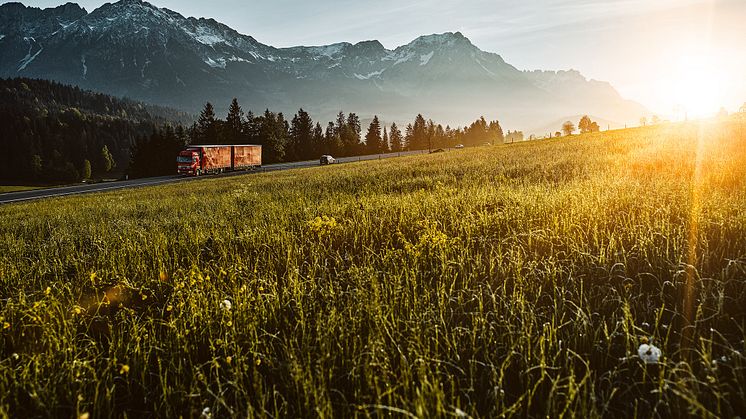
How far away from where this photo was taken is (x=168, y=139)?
8469 cm

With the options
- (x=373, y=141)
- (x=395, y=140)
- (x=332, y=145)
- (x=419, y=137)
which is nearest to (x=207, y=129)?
(x=332, y=145)

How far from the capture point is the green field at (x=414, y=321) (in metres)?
2.29

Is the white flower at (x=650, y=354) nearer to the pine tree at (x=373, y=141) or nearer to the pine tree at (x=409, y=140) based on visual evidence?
the pine tree at (x=373, y=141)

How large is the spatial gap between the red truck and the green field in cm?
4820

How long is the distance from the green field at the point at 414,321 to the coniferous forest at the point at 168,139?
80285 millimetres

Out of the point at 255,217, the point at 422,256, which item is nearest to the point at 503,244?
the point at 422,256

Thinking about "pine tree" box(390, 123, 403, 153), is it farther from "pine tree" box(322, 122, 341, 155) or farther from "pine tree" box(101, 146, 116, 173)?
"pine tree" box(101, 146, 116, 173)

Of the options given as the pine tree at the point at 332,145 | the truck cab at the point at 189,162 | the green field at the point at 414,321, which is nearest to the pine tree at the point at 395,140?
the pine tree at the point at 332,145

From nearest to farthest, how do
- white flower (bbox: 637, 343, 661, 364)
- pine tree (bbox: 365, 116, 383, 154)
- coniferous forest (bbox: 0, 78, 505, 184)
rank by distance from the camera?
white flower (bbox: 637, 343, 661, 364) → coniferous forest (bbox: 0, 78, 505, 184) → pine tree (bbox: 365, 116, 383, 154)

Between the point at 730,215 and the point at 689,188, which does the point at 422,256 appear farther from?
the point at 689,188

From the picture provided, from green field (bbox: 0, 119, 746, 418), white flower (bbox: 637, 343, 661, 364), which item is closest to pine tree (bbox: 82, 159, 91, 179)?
green field (bbox: 0, 119, 746, 418)

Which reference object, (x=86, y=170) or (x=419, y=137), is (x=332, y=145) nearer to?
(x=419, y=137)

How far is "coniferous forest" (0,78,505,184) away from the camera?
85.0 m

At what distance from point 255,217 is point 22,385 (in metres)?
5.69
